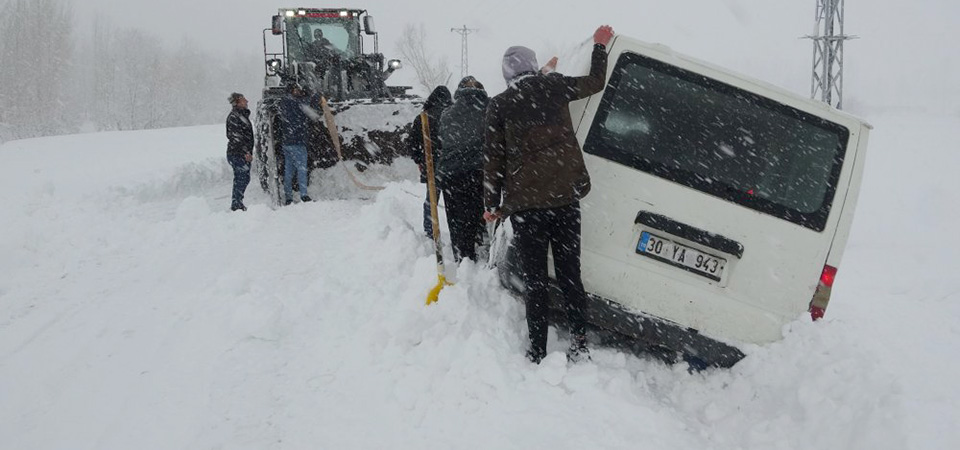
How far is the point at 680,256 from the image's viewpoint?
3326 mm

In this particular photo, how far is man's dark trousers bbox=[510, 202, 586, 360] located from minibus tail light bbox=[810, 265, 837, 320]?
4.19 feet

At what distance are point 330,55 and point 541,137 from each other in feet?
28.9

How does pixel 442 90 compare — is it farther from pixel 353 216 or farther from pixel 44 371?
pixel 44 371

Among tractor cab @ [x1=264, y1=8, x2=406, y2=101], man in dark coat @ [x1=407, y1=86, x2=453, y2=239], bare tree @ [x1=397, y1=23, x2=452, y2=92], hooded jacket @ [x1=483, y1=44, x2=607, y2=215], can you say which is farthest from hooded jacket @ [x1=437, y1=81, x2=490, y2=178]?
bare tree @ [x1=397, y1=23, x2=452, y2=92]

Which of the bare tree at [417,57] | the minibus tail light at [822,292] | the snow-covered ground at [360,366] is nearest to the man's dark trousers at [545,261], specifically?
the snow-covered ground at [360,366]

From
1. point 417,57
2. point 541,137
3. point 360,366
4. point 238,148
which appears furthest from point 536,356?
point 417,57

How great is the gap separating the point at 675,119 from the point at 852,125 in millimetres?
954

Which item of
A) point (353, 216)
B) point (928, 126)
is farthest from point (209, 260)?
point (928, 126)

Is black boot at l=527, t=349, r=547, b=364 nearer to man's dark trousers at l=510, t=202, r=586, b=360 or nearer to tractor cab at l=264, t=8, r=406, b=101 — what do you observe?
man's dark trousers at l=510, t=202, r=586, b=360

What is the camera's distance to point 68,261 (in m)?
5.43

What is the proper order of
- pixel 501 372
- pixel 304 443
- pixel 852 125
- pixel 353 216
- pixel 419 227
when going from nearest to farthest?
pixel 304 443
pixel 501 372
pixel 852 125
pixel 419 227
pixel 353 216

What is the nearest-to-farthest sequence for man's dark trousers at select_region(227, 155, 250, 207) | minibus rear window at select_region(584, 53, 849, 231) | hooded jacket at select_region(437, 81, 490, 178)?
minibus rear window at select_region(584, 53, 849, 231)
hooded jacket at select_region(437, 81, 490, 178)
man's dark trousers at select_region(227, 155, 250, 207)

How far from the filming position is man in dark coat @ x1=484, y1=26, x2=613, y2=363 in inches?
124

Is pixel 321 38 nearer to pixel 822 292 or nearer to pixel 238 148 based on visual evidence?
pixel 238 148
